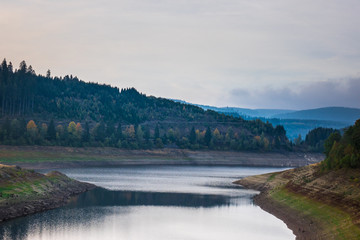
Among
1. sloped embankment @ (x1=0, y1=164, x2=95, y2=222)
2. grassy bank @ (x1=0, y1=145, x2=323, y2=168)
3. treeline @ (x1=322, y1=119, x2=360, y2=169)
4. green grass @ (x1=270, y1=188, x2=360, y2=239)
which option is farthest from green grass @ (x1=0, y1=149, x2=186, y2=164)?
treeline @ (x1=322, y1=119, x2=360, y2=169)

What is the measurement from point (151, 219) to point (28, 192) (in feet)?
49.7

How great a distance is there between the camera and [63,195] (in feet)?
238

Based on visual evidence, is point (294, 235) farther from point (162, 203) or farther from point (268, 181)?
point (268, 181)

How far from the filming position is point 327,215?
49906 mm

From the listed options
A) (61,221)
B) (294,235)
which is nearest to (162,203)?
(61,221)

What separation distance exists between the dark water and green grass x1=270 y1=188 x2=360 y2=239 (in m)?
3.11

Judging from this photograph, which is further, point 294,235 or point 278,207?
point 278,207

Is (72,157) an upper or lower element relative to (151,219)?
upper

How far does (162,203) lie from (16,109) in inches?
5470

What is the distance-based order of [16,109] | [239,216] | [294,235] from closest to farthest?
[294,235]
[239,216]
[16,109]

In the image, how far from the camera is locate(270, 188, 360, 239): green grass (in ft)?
138

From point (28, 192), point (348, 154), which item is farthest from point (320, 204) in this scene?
point (28, 192)

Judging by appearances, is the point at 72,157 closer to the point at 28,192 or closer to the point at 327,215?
the point at 28,192

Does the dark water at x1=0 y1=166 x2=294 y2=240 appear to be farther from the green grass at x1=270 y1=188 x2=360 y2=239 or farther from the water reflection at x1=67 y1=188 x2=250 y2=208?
the green grass at x1=270 y1=188 x2=360 y2=239
